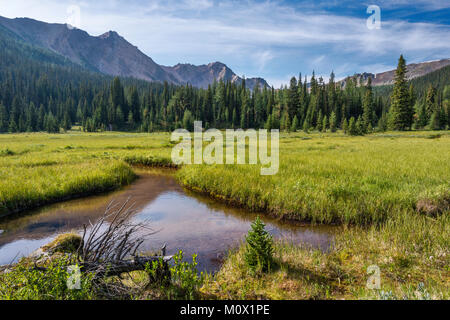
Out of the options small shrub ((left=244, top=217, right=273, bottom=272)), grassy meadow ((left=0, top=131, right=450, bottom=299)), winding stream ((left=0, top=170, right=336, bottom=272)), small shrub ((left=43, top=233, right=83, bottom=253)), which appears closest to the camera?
grassy meadow ((left=0, top=131, right=450, bottom=299))

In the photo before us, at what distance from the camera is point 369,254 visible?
252 inches

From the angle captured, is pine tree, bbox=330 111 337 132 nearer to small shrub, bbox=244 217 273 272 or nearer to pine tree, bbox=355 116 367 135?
pine tree, bbox=355 116 367 135

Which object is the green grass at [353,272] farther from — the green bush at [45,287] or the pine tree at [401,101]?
the pine tree at [401,101]

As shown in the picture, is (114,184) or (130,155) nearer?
(114,184)

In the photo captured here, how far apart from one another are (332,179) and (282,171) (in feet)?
10.6

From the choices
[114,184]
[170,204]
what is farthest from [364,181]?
[114,184]

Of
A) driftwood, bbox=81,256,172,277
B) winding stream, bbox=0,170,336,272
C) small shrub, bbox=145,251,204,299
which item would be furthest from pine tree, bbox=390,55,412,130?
driftwood, bbox=81,256,172,277

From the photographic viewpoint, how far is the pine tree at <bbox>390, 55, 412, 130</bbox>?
6619 centimetres

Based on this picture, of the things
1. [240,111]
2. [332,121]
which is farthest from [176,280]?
[240,111]

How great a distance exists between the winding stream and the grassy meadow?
2.81 feet

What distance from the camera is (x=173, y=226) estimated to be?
428 inches

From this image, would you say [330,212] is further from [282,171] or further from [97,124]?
[97,124]
